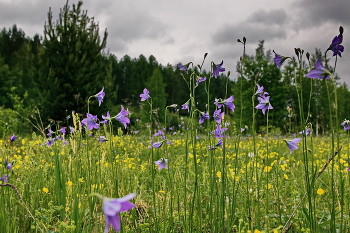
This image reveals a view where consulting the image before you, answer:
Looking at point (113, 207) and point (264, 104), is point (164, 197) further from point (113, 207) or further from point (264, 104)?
point (113, 207)

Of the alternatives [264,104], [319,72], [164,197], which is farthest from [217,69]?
[164,197]

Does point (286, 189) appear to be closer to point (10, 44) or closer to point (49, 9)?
point (49, 9)

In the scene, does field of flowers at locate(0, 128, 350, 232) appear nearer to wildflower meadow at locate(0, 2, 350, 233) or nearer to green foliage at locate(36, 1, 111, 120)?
wildflower meadow at locate(0, 2, 350, 233)

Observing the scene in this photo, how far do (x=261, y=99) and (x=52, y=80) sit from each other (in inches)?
520

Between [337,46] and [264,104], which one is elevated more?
[337,46]

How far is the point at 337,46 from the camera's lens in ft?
4.50

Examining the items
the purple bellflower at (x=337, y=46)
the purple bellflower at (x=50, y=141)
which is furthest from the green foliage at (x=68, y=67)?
the purple bellflower at (x=337, y=46)

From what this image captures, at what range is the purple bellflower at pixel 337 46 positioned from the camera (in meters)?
1.35

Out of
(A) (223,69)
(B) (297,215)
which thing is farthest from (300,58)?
(B) (297,215)

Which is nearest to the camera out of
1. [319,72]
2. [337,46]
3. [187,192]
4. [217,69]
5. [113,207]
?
[113,207]

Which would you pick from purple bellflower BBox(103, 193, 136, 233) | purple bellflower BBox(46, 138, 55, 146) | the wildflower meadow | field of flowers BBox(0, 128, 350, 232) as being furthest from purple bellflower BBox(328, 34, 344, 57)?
purple bellflower BBox(46, 138, 55, 146)

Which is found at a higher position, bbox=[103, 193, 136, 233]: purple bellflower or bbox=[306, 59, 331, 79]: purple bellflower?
bbox=[306, 59, 331, 79]: purple bellflower

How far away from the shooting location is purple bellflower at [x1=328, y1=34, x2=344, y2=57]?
4.44ft

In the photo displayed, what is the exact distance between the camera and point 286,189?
9.04ft
